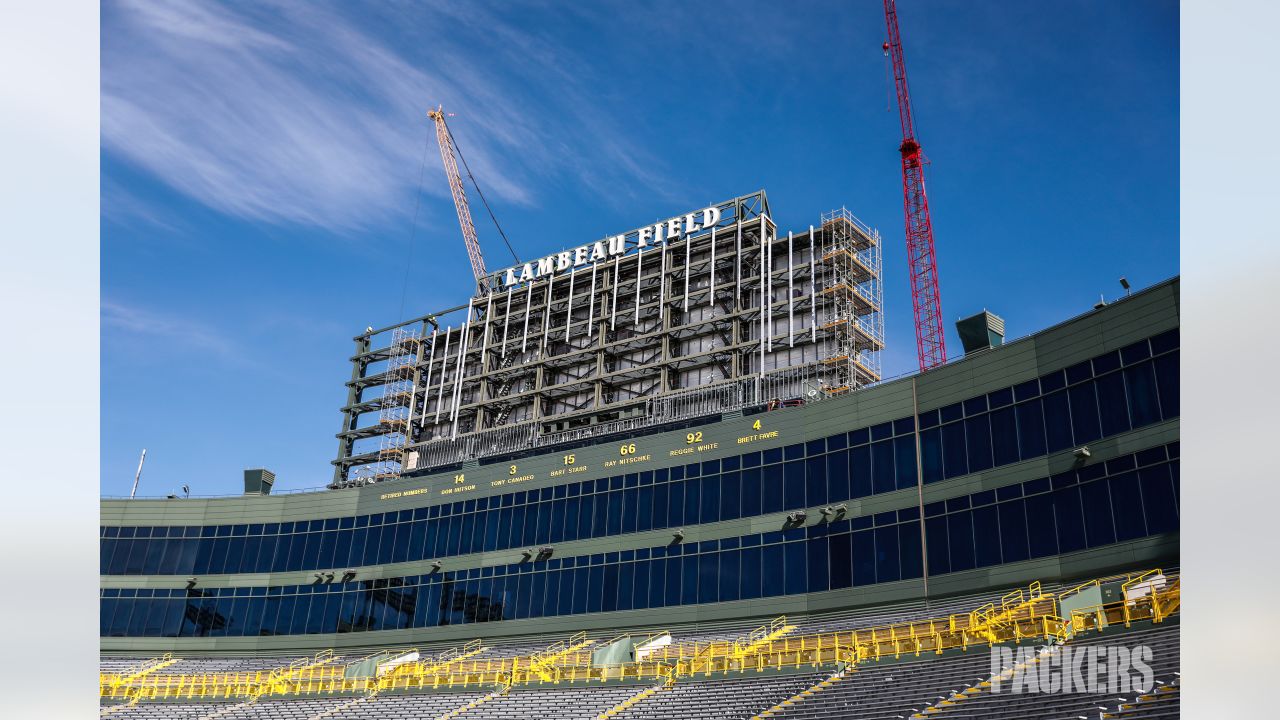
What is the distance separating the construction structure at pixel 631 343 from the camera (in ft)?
214

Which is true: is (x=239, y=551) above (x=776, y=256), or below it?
below

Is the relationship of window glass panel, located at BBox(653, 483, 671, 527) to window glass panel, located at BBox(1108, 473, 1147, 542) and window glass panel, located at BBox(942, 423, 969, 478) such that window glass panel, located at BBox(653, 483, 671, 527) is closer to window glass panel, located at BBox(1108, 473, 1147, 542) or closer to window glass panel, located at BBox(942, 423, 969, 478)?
window glass panel, located at BBox(942, 423, 969, 478)

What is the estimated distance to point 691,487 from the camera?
189 ft

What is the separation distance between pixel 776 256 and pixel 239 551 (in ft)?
148

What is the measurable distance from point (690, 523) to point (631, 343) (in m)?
19.6

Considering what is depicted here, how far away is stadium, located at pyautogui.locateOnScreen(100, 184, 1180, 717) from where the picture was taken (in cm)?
3947

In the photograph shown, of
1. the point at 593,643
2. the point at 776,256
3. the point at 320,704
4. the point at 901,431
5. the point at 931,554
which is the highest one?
the point at 776,256

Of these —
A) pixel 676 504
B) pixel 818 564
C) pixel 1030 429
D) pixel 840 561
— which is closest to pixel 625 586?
pixel 676 504

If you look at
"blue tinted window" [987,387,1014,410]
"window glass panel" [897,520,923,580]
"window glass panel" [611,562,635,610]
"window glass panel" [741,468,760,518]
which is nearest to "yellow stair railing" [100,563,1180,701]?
"window glass panel" [611,562,635,610]

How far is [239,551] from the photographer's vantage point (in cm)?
7294

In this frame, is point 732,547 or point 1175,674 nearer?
point 1175,674

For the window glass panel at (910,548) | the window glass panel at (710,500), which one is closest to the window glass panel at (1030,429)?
the window glass panel at (910,548)
